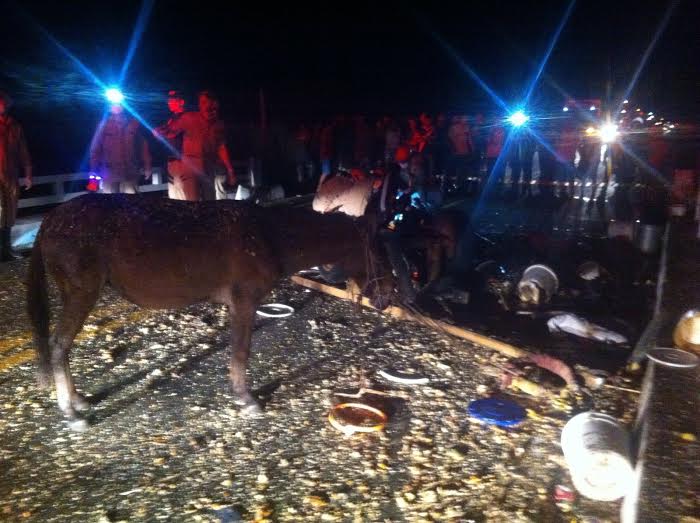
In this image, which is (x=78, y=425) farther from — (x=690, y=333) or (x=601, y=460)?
(x=690, y=333)

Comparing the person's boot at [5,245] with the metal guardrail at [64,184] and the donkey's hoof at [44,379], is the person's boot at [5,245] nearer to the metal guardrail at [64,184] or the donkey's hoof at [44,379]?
the metal guardrail at [64,184]

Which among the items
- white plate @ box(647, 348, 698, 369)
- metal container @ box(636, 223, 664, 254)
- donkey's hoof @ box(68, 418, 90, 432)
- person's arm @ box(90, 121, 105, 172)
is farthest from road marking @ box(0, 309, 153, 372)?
metal container @ box(636, 223, 664, 254)

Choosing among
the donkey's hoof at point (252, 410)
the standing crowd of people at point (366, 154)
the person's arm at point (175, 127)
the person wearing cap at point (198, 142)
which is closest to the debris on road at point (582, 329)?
the standing crowd of people at point (366, 154)

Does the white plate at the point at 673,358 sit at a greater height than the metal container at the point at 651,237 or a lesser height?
lesser

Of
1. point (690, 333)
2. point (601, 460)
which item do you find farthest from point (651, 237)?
point (601, 460)

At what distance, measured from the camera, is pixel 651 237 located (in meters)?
9.83

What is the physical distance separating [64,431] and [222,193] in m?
7.72

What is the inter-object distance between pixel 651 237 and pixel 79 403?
9464 mm

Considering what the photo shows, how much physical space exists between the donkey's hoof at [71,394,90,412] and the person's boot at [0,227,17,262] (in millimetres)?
5464

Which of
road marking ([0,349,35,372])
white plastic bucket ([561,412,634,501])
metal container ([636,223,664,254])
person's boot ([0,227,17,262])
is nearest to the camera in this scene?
white plastic bucket ([561,412,634,501])

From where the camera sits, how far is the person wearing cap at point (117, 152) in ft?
29.2

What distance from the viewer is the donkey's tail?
14.5 feet

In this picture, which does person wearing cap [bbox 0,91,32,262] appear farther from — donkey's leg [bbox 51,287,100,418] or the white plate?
the white plate

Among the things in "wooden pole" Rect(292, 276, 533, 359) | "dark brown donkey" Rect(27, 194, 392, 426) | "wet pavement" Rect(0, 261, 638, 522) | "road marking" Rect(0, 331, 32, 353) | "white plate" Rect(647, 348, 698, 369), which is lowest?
"wet pavement" Rect(0, 261, 638, 522)
